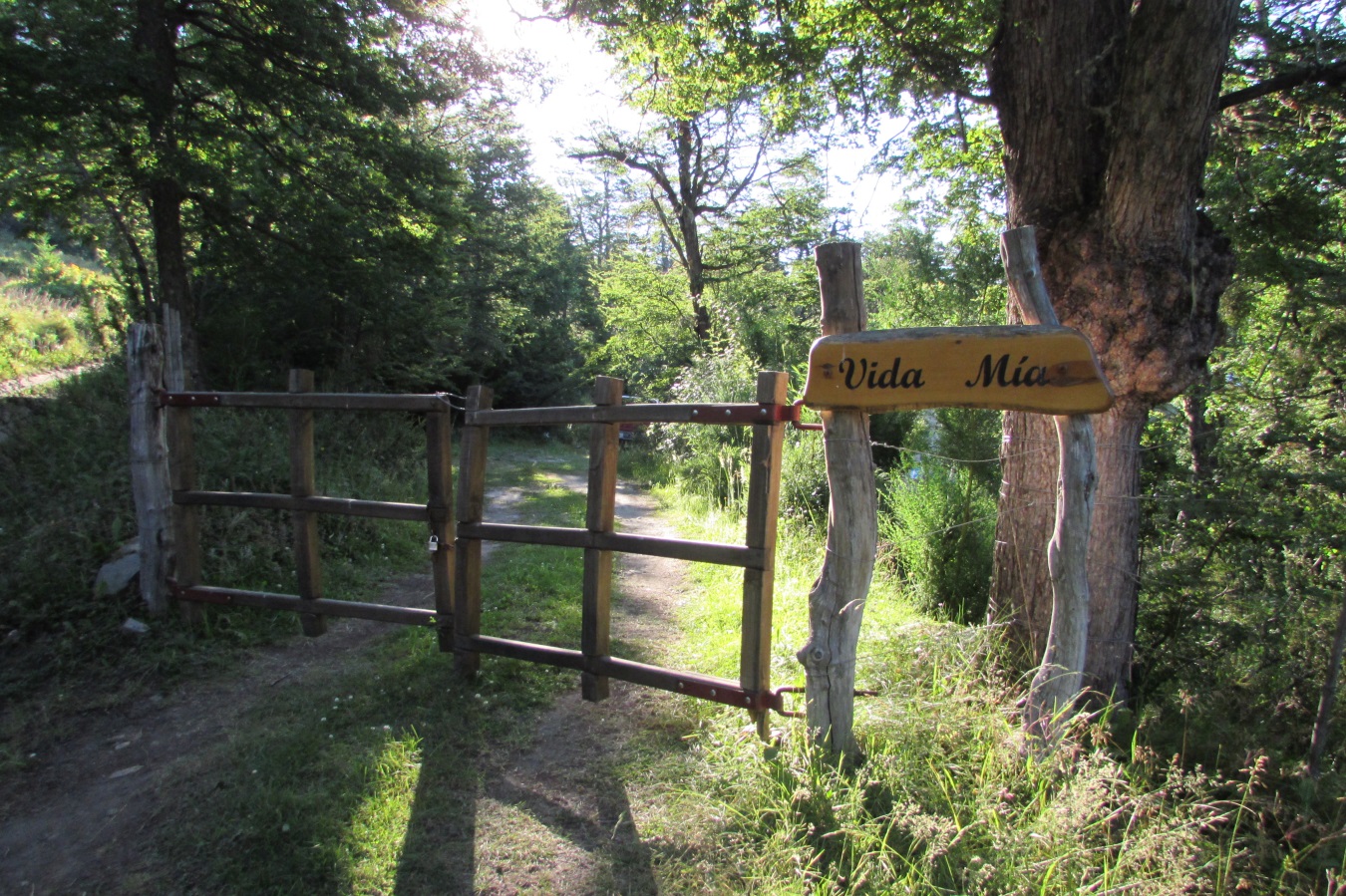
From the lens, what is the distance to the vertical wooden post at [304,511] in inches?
194

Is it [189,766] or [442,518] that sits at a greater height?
[442,518]

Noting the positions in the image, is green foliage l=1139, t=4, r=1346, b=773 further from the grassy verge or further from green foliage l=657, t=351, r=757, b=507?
green foliage l=657, t=351, r=757, b=507

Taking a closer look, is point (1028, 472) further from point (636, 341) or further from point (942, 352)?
point (636, 341)

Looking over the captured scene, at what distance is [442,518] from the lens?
4.58 m

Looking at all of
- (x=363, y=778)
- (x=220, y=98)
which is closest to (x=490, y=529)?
(x=363, y=778)

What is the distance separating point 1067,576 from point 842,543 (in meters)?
0.90

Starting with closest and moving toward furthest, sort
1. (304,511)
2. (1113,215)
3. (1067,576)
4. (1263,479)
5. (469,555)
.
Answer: (1067,576), (1113,215), (1263,479), (469,555), (304,511)

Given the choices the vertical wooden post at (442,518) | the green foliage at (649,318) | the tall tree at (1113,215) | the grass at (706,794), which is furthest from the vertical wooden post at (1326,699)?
the green foliage at (649,318)

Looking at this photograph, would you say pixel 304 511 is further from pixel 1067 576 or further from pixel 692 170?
pixel 692 170

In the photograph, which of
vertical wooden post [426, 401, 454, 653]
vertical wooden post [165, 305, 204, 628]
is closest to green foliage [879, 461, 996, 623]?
vertical wooden post [426, 401, 454, 653]

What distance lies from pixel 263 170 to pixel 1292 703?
35.3ft

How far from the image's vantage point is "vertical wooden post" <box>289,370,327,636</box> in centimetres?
492

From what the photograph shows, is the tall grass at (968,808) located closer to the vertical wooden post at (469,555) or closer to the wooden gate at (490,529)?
the wooden gate at (490,529)

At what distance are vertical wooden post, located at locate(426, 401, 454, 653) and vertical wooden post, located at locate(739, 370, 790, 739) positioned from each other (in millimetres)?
2038
